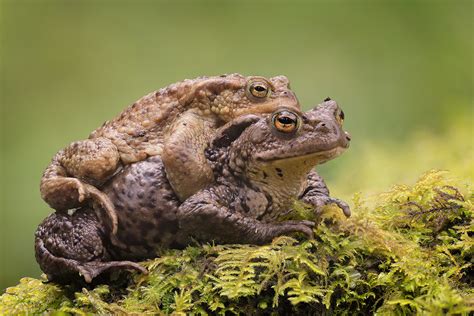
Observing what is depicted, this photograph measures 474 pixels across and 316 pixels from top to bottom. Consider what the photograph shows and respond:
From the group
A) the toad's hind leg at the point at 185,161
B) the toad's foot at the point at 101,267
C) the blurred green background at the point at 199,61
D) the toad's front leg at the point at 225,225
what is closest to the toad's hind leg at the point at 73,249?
the toad's foot at the point at 101,267

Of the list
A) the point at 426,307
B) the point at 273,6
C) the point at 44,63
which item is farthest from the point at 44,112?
the point at 426,307

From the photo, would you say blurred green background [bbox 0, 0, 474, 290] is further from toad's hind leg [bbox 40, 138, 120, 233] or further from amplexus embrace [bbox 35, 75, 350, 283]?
toad's hind leg [bbox 40, 138, 120, 233]

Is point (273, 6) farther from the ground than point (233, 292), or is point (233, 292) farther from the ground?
point (273, 6)

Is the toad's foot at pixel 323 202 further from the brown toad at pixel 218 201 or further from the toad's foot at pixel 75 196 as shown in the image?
the toad's foot at pixel 75 196

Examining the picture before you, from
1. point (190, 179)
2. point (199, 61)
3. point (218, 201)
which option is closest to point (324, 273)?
point (218, 201)

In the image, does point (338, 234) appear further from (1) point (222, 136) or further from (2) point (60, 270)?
(2) point (60, 270)

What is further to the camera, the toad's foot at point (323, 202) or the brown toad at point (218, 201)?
the toad's foot at point (323, 202)

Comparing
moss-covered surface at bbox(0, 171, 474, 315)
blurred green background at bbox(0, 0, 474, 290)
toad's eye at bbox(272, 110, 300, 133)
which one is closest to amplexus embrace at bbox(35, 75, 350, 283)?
toad's eye at bbox(272, 110, 300, 133)
